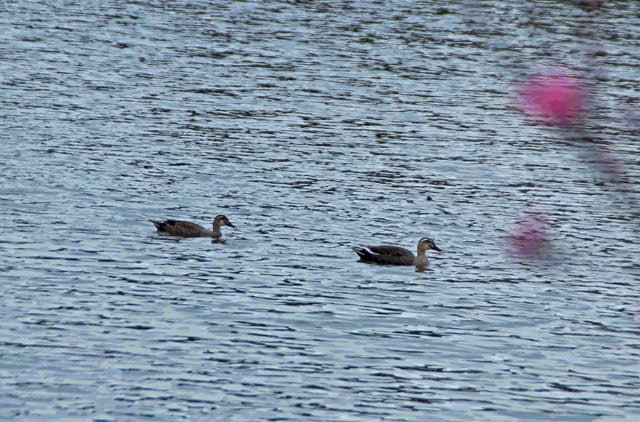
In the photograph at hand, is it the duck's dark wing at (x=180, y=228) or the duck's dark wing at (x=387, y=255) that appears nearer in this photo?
the duck's dark wing at (x=387, y=255)

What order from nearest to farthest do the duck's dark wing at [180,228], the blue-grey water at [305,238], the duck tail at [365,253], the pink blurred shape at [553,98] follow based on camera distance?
the pink blurred shape at [553,98] < the blue-grey water at [305,238] < the duck tail at [365,253] < the duck's dark wing at [180,228]

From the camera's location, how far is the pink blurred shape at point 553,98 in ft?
11.6

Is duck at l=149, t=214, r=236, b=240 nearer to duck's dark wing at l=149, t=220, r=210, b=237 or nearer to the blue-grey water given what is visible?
duck's dark wing at l=149, t=220, r=210, b=237

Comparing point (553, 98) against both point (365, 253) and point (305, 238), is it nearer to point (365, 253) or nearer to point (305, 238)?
point (365, 253)

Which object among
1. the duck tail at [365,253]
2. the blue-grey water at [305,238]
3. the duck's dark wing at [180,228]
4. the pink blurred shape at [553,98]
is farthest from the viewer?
the duck's dark wing at [180,228]

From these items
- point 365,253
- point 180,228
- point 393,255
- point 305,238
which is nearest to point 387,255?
point 393,255

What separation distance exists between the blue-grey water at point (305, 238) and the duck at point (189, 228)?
0.27m

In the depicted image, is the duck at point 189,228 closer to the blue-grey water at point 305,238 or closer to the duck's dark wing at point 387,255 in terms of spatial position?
the blue-grey water at point 305,238

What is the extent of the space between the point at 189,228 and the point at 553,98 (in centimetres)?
2519

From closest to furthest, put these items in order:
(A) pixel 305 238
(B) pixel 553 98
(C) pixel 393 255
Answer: (B) pixel 553 98, (C) pixel 393 255, (A) pixel 305 238

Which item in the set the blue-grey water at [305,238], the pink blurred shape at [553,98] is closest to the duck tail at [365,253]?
the blue-grey water at [305,238]

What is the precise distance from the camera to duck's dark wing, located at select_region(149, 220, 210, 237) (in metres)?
28.3

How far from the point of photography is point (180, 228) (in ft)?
93.6

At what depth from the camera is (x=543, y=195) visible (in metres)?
34.7
